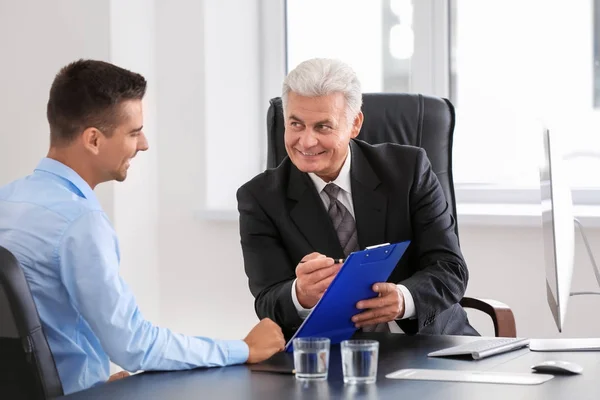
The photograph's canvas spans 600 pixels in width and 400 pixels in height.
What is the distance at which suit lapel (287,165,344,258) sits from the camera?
8.15 ft

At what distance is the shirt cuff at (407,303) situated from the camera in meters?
2.29

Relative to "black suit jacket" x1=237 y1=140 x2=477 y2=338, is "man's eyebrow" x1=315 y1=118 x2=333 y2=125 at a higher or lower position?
higher

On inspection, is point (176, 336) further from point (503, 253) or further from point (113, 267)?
point (503, 253)

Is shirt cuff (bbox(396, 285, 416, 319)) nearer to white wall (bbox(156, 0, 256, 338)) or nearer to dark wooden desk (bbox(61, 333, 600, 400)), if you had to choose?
dark wooden desk (bbox(61, 333, 600, 400))

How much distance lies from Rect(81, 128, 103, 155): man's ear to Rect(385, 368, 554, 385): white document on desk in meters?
0.76

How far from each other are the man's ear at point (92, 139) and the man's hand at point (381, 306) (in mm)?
647

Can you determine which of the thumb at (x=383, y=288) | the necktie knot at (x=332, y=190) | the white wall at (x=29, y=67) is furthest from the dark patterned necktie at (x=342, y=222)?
the white wall at (x=29, y=67)

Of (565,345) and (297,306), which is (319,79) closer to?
(297,306)

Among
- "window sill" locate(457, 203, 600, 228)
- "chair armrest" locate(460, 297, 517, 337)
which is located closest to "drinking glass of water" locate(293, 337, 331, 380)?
"chair armrest" locate(460, 297, 517, 337)

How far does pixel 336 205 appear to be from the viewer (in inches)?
101

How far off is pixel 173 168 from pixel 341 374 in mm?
2502

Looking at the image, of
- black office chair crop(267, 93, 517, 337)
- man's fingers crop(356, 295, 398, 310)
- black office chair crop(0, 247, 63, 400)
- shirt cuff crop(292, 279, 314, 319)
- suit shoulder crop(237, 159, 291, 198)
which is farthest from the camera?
black office chair crop(267, 93, 517, 337)

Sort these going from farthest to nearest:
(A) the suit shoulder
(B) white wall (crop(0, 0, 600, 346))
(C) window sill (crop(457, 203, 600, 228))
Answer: (B) white wall (crop(0, 0, 600, 346)), (C) window sill (crop(457, 203, 600, 228)), (A) the suit shoulder

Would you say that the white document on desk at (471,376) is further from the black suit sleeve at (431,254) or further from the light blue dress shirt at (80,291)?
the black suit sleeve at (431,254)
